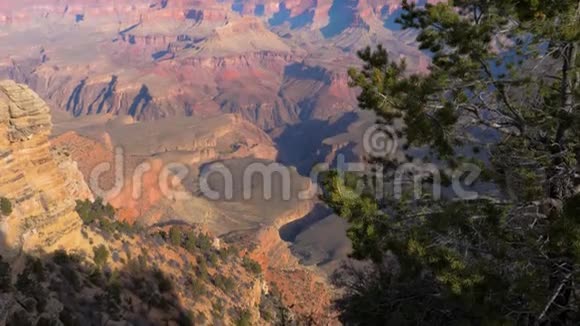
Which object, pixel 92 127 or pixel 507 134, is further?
pixel 92 127

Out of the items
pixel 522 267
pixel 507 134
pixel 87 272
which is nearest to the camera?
pixel 522 267

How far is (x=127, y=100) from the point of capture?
6973 inches

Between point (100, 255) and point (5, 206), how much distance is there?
4.50 m

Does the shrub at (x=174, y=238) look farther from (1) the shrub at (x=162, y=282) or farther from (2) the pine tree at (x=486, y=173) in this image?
(2) the pine tree at (x=486, y=173)

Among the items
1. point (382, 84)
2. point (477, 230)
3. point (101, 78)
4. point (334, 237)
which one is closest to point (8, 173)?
point (382, 84)

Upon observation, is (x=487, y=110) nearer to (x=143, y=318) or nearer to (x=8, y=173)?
(x=143, y=318)

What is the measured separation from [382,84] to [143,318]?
12.9 meters

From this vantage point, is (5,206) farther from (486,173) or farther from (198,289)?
(486,173)

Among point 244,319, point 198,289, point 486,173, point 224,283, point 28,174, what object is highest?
point 486,173

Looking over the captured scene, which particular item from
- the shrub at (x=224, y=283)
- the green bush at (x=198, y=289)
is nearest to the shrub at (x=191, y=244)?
the shrub at (x=224, y=283)

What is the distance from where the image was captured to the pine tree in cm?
677

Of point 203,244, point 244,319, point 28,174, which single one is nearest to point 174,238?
point 203,244

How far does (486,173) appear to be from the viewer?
8.41 meters

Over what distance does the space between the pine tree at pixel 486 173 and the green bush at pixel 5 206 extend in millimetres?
11467
